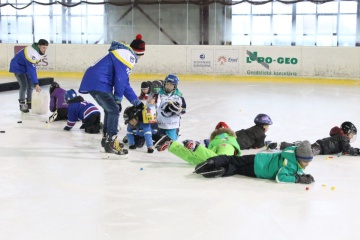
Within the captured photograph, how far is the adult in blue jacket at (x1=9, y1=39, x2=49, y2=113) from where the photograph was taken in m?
10.3

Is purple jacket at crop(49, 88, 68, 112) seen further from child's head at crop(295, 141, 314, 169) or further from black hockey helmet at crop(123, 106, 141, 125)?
child's head at crop(295, 141, 314, 169)

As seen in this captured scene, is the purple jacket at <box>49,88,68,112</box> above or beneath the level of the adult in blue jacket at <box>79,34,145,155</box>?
beneath

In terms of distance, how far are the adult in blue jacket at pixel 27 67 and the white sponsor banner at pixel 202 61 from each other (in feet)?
28.0

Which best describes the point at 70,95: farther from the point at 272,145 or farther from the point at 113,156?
the point at 272,145

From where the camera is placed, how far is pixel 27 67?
1037 centimetres

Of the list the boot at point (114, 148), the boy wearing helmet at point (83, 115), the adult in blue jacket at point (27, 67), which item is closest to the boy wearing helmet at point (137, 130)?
the boot at point (114, 148)

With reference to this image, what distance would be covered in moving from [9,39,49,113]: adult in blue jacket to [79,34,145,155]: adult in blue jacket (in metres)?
3.81

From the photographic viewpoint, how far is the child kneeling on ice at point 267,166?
5.38m

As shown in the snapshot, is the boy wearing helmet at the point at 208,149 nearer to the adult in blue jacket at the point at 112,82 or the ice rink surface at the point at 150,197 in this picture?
the ice rink surface at the point at 150,197

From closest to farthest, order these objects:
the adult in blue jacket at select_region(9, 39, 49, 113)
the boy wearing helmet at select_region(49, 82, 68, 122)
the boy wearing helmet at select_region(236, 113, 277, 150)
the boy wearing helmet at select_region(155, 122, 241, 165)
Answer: the boy wearing helmet at select_region(155, 122, 241, 165), the boy wearing helmet at select_region(236, 113, 277, 150), the boy wearing helmet at select_region(49, 82, 68, 122), the adult in blue jacket at select_region(9, 39, 49, 113)

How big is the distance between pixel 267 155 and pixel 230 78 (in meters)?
12.8

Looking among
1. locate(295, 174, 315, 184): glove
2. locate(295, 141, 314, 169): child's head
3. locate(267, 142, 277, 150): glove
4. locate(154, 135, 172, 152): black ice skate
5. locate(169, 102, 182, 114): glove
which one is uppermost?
locate(169, 102, 182, 114): glove

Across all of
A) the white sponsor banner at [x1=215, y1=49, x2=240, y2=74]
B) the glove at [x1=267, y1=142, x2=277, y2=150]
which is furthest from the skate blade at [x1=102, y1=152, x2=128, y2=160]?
the white sponsor banner at [x1=215, y1=49, x2=240, y2=74]

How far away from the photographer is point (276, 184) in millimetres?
5473
